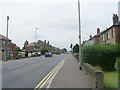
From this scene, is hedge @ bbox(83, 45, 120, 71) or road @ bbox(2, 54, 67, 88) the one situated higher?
hedge @ bbox(83, 45, 120, 71)

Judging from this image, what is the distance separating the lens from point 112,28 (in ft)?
174

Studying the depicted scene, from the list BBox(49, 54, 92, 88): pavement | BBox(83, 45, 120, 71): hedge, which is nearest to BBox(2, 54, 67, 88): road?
BBox(49, 54, 92, 88): pavement

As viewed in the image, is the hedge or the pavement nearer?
the pavement

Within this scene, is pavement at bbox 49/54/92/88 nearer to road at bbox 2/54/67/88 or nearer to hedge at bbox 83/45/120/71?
road at bbox 2/54/67/88

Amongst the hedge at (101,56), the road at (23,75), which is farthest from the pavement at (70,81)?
the hedge at (101,56)

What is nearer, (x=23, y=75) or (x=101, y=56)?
(x=23, y=75)

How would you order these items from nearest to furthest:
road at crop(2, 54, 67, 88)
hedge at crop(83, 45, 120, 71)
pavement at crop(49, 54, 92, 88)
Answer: pavement at crop(49, 54, 92, 88)
road at crop(2, 54, 67, 88)
hedge at crop(83, 45, 120, 71)

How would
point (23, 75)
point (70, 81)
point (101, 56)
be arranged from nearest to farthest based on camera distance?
point (70, 81) < point (23, 75) < point (101, 56)

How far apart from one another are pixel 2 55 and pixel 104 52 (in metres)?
44.0

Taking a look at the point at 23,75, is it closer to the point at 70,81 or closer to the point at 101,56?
the point at 70,81

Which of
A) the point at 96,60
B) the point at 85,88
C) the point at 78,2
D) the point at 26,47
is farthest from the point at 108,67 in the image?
the point at 26,47

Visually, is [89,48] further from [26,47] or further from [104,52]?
[26,47]

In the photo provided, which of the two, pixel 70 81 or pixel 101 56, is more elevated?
pixel 101 56

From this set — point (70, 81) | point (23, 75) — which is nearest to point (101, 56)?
point (23, 75)
